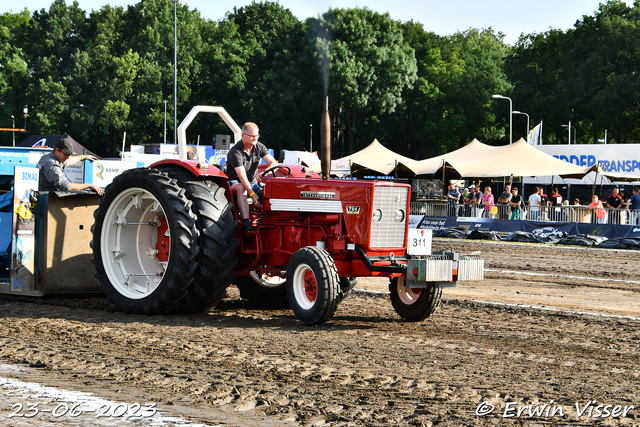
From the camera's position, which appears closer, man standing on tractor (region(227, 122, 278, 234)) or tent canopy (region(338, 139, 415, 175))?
man standing on tractor (region(227, 122, 278, 234))

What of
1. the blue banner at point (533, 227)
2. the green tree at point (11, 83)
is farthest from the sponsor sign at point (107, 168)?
the green tree at point (11, 83)

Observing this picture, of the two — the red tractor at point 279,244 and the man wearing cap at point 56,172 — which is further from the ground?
the man wearing cap at point 56,172

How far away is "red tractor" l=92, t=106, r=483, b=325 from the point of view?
6.94 m

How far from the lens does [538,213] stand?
22031mm

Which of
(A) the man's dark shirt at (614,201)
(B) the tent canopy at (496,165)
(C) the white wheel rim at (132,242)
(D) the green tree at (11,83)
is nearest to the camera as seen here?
(C) the white wheel rim at (132,242)

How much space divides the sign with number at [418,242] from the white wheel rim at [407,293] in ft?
1.09

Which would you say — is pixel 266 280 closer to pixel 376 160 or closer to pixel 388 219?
pixel 388 219

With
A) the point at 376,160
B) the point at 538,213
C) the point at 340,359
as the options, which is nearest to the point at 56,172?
the point at 340,359

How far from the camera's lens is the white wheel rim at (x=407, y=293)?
24.3 feet

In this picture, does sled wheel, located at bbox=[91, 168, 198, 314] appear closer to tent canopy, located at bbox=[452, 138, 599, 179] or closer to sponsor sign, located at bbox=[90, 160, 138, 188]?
sponsor sign, located at bbox=[90, 160, 138, 188]

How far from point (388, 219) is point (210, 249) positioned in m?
1.74

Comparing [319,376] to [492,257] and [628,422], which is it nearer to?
[628,422]

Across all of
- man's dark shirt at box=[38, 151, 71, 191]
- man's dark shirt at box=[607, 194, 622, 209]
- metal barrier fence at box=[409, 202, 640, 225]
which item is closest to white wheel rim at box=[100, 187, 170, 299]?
man's dark shirt at box=[38, 151, 71, 191]

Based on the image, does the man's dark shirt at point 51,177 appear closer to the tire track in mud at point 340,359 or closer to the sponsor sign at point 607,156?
the tire track in mud at point 340,359
